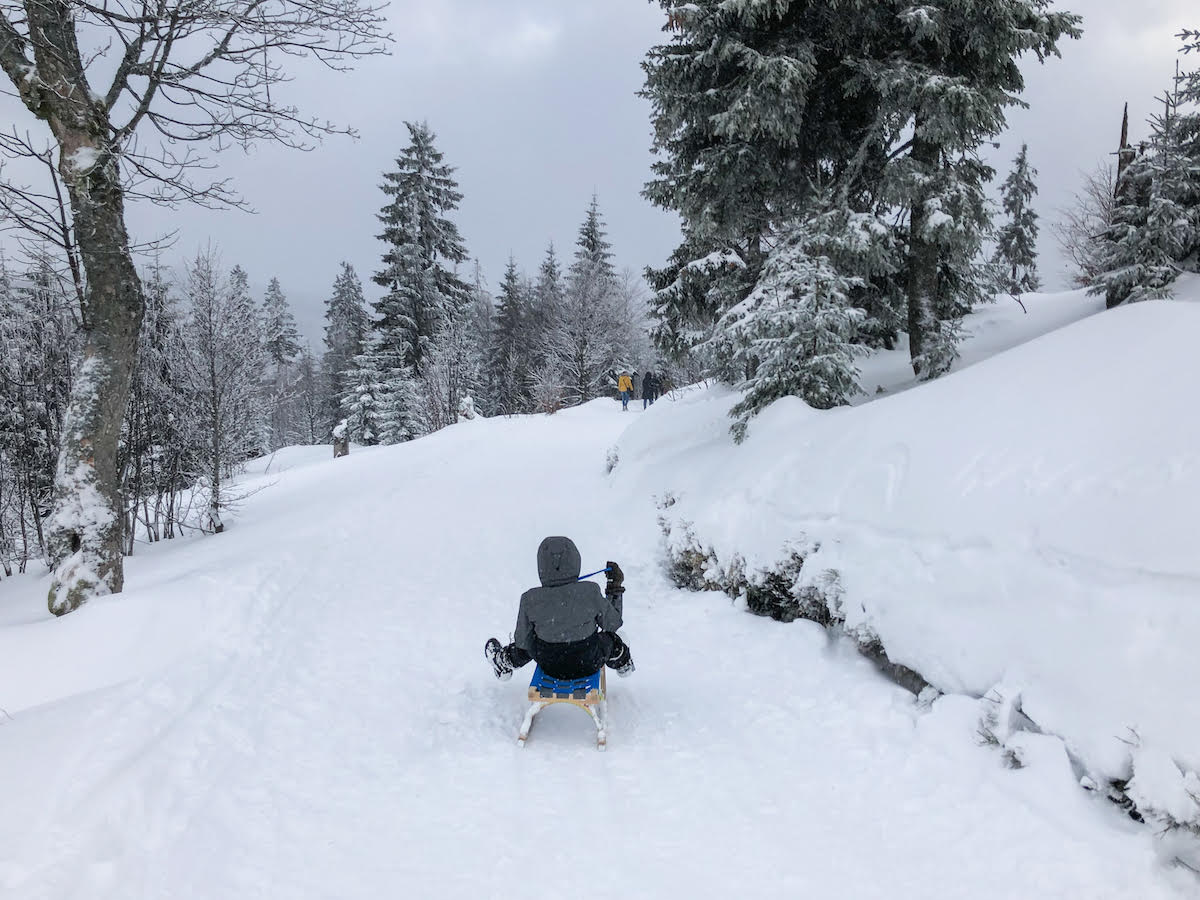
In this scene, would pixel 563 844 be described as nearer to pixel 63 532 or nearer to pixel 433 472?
pixel 63 532

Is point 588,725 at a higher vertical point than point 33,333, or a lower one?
lower

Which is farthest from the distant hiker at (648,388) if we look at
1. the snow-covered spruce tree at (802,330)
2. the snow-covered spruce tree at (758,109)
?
the snow-covered spruce tree at (802,330)

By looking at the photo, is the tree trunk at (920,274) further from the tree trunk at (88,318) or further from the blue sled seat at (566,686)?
the tree trunk at (88,318)

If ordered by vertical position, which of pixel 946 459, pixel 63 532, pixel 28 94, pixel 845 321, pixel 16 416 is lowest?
pixel 63 532

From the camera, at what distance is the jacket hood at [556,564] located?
436cm

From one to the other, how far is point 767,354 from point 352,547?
21.2 ft

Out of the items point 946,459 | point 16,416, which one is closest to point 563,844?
point 946,459

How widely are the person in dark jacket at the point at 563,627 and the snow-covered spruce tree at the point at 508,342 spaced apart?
A: 36.5 meters

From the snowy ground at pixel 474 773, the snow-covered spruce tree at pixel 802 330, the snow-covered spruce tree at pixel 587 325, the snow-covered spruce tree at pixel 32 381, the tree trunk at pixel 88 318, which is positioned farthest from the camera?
the snow-covered spruce tree at pixel 587 325

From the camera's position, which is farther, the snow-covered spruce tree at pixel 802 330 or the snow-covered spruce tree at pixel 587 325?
the snow-covered spruce tree at pixel 587 325

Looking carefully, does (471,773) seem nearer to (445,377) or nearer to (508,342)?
(445,377)

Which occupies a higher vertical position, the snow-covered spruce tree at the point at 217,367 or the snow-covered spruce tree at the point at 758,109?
the snow-covered spruce tree at the point at 758,109

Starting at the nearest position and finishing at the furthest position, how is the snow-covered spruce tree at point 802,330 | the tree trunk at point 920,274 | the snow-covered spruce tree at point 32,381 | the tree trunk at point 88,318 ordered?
1. the tree trunk at point 88,318
2. the snow-covered spruce tree at point 802,330
3. the tree trunk at point 920,274
4. the snow-covered spruce tree at point 32,381

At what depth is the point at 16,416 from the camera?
924cm
